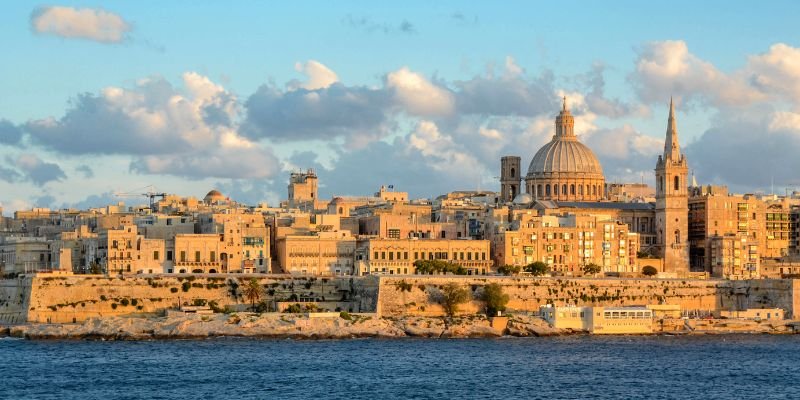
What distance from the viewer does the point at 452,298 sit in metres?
84.0

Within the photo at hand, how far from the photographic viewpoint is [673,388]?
59.5 metres

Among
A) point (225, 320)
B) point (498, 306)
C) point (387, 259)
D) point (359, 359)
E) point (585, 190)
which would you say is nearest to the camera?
point (359, 359)

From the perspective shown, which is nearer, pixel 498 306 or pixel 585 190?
pixel 498 306

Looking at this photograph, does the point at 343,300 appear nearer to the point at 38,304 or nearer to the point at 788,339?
the point at 38,304

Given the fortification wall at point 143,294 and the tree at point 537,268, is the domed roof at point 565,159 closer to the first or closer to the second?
the tree at point 537,268

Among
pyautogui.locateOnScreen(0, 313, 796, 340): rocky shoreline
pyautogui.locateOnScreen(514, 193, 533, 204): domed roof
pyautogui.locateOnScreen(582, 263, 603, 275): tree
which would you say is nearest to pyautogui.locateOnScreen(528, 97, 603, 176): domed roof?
pyautogui.locateOnScreen(514, 193, 533, 204): domed roof

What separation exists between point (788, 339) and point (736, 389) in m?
22.1

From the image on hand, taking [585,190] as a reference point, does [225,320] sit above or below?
below

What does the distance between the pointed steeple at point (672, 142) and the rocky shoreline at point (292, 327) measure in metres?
26.2

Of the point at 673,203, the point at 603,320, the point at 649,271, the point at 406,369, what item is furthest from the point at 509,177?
the point at 406,369

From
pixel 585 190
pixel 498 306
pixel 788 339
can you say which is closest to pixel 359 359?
pixel 498 306

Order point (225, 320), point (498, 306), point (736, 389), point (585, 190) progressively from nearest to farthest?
1. point (736, 389)
2. point (225, 320)
3. point (498, 306)
4. point (585, 190)

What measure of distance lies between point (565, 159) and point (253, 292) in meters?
38.8

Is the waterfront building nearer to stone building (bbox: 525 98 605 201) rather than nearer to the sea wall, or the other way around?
the sea wall
